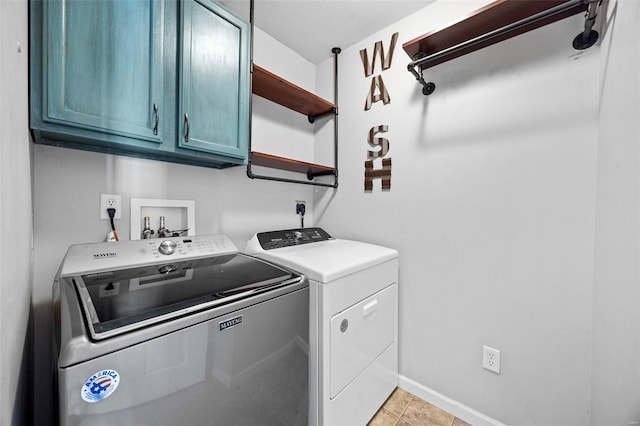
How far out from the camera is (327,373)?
1.17 m

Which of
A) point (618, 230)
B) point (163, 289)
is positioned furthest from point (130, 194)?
point (618, 230)

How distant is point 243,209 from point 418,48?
58.7 inches

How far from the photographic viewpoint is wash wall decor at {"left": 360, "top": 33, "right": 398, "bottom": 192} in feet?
5.99

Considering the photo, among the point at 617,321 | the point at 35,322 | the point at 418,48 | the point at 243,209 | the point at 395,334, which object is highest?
the point at 418,48

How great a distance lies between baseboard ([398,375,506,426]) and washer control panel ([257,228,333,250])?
3.71ft

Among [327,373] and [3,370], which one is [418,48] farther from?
[3,370]

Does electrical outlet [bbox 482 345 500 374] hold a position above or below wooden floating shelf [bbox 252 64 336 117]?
below

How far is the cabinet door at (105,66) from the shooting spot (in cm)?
85

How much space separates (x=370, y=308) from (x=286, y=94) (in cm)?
155

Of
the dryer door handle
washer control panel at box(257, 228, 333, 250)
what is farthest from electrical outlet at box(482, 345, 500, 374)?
washer control panel at box(257, 228, 333, 250)

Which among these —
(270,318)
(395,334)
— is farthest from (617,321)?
(270,318)

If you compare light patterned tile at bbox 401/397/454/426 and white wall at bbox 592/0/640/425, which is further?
light patterned tile at bbox 401/397/454/426

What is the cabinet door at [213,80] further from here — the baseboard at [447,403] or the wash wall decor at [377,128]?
the baseboard at [447,403]

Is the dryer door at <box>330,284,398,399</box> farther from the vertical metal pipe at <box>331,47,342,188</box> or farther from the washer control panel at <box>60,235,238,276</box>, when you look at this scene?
the vertical metal pipe at <box>331,47,342,188</box>
